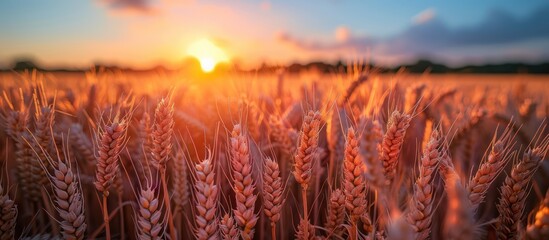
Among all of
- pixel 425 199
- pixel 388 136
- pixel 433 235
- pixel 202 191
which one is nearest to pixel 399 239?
pixel 425 199

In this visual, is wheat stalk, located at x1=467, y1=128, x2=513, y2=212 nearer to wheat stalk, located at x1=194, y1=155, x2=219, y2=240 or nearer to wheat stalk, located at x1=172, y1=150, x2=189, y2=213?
wheat stalk, located at x1=194, y1=155, x2=219, y2=240

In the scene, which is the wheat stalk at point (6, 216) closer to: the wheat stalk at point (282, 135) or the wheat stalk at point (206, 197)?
the wheat stalk at point (206, 197)

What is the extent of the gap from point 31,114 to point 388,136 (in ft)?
7.07

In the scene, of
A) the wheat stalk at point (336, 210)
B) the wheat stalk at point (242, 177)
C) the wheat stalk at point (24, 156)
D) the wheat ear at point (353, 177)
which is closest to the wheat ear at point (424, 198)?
the wheat ear at point (353, 177)

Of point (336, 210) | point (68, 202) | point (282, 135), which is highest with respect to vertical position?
point (282, 135)

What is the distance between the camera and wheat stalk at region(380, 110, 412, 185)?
3.57ft

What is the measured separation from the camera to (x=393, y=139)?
1.11 m

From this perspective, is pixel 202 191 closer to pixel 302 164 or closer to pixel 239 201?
pixel 239 201

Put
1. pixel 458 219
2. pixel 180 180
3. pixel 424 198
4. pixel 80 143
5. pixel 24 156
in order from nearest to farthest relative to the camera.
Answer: pixel 458 219 < pixel 424 198 < pixel 180 180 < pixel 24 156 < pixel 80 143

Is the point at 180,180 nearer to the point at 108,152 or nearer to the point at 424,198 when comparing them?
the point at 108,152

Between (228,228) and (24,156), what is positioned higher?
(24,156)

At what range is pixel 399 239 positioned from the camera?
0.65 m

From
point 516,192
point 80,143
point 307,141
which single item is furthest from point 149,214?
point 516,192

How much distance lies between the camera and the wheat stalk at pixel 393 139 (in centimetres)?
109
